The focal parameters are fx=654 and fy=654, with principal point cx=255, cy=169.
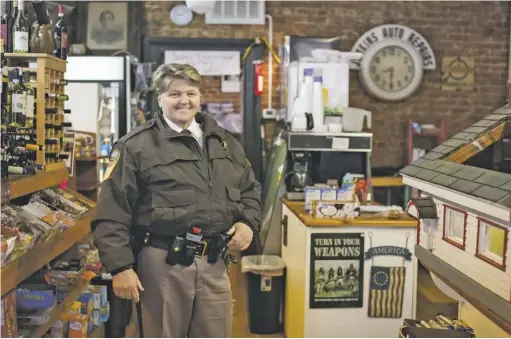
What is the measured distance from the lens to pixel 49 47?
3357 millimetres

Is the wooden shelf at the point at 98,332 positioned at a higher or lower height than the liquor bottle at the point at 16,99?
lower

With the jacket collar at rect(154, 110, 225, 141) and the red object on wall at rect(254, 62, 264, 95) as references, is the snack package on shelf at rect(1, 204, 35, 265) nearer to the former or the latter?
the jacket collar at rect(154, 110, 225, 141)

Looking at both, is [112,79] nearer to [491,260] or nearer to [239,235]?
[239,235]

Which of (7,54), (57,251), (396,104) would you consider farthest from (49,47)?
(396,104)

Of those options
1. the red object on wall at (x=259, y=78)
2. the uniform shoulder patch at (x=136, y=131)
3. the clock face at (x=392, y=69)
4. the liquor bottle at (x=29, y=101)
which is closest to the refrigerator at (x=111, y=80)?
the red object on wall at (x=259, y=78)

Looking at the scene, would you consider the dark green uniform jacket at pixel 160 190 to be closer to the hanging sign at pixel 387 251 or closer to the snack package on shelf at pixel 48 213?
the snack package on shelf at pixel 48 213

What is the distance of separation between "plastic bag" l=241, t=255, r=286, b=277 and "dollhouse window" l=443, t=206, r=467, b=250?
2.54 meters

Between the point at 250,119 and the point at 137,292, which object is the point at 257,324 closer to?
the point at 137,292

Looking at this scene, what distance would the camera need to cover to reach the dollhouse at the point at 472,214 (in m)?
1.82

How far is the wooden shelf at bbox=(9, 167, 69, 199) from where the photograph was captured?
278cm

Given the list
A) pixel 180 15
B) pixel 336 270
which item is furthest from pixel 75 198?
pixel 180 15

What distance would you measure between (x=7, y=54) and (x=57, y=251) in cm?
98

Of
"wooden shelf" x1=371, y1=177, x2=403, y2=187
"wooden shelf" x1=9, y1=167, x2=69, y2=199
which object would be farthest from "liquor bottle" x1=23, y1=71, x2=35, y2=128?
"wooden shelf" x1=371, y1=177, x2=403, y2=187

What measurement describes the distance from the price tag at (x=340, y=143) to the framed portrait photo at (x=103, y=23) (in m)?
2.92
